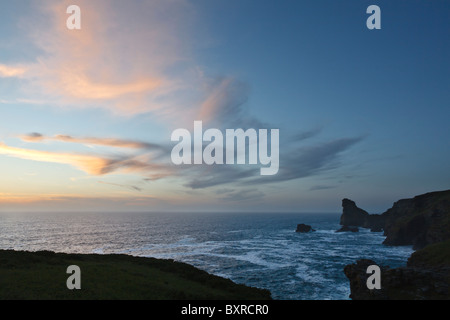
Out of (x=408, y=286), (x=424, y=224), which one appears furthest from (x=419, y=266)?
(x=424, y=224)

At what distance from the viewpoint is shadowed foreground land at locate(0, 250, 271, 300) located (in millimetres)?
21094

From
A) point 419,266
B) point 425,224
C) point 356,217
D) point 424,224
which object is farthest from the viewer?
point 356,217

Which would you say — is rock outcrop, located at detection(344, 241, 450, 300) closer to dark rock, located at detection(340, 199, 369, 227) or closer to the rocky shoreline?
the rocky shoreline

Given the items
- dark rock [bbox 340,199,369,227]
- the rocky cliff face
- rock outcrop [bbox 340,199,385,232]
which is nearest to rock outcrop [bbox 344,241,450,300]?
→ the rocky cliff face

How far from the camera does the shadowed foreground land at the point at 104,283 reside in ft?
69.2

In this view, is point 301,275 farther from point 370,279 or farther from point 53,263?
point 53,263

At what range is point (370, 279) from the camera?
31.2 m

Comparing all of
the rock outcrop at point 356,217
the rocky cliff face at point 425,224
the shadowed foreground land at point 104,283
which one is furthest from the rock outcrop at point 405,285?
the rock outcrop at point 356,217

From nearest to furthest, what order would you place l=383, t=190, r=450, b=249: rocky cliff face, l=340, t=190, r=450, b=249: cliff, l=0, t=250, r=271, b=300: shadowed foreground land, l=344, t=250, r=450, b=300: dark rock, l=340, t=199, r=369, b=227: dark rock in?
1. l=0, t=250, r=271, b=300: shadowed foreground land
2. l=344, t=250, r=450, b=300: dark rock
3. l=340, t=190, r=450, b=249: cliff
4. l=383, t=190, r=450, b=249: rocky cliff face
5. l=340, t=199, r=369, b=227: dark rock

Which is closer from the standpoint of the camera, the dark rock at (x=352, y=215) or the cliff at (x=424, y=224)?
the cliff at (x=424, y=224)

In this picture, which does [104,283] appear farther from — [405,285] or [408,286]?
[408,286]

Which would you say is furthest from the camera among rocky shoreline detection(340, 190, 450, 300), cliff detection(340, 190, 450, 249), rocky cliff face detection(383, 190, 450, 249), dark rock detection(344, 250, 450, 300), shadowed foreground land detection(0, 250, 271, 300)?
rocky cliff face detection(383, 190, 450, 249)

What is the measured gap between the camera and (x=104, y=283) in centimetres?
2448

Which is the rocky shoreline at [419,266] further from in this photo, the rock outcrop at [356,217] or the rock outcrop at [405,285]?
the rock outcrop at [356,217]
